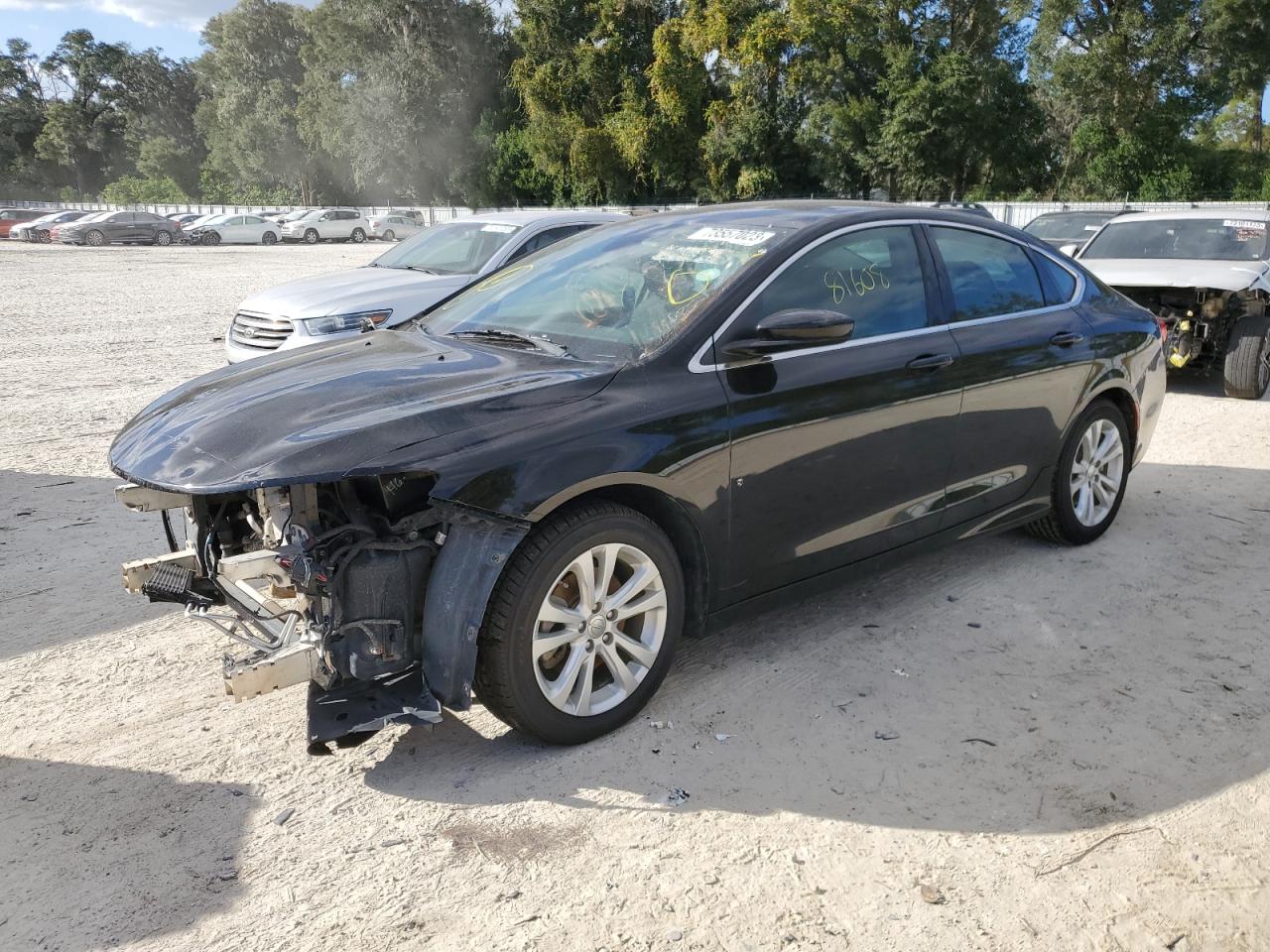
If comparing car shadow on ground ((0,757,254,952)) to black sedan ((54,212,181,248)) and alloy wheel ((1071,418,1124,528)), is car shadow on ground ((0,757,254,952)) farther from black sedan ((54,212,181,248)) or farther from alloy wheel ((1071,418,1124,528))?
black sedan ((54,212,181,248))

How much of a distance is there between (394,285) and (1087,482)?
595 cm

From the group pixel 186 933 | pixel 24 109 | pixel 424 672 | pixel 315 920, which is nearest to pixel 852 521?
pixel 424 672

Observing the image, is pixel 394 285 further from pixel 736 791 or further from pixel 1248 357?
pixel 1248 357

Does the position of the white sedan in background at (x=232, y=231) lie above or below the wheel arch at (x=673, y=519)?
above

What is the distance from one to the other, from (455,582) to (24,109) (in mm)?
116254

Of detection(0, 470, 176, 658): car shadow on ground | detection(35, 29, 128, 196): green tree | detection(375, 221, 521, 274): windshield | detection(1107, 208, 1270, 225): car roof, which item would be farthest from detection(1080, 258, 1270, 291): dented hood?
detection(35, 29, 128, 196): green tree

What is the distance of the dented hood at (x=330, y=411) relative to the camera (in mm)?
2973

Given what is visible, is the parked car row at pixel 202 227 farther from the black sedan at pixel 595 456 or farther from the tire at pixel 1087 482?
the tire at pixel 1087 482

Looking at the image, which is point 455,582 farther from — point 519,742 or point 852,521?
point 852,521

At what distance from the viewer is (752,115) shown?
4300 centimetres

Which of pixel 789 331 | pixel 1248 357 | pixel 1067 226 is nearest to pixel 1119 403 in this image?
pixel 789 331

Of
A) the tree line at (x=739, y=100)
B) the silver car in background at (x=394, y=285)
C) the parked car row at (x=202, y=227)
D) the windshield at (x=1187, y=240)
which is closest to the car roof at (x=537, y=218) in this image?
the silver car in background at (x=394, y=285)

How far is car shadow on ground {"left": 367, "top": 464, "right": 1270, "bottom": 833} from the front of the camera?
3.21 m

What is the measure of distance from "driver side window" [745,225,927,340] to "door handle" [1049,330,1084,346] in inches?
37.1
